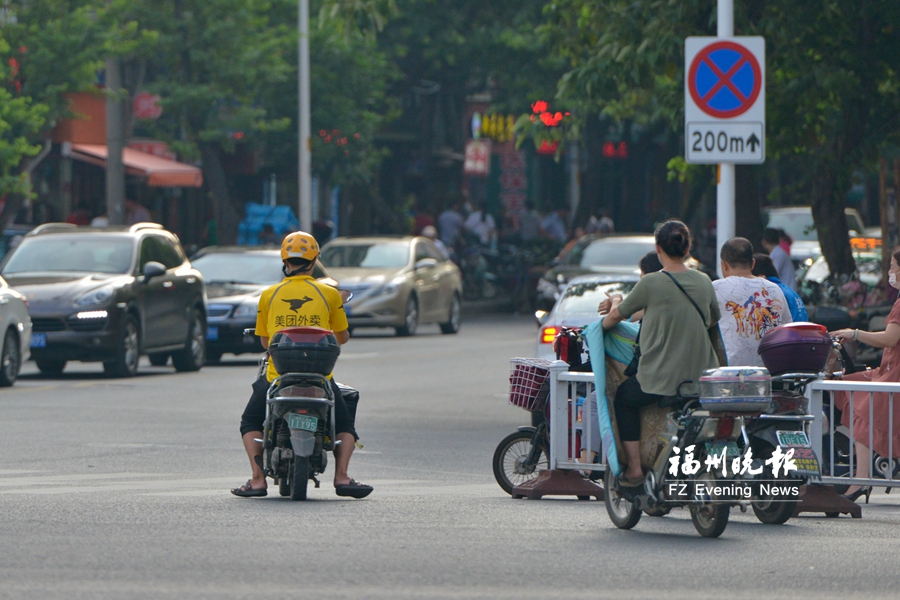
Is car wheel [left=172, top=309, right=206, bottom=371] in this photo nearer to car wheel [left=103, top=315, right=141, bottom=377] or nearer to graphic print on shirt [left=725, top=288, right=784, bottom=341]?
car wheel [left=103, top=315, right=141, bottom=377]

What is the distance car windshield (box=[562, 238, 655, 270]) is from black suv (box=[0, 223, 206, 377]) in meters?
7.05

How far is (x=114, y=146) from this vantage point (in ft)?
89.6

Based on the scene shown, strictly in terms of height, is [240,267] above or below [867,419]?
above

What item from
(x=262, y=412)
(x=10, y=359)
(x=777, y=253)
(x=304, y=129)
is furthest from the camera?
(x=304, y=129)

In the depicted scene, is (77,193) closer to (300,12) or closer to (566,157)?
(300,12)

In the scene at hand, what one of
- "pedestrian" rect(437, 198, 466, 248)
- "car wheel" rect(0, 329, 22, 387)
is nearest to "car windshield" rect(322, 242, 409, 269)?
"pedestrian" rect(437, 198, 466, 248)

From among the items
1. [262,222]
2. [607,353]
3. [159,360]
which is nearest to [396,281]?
[159,360]

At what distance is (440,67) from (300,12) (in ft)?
28.8

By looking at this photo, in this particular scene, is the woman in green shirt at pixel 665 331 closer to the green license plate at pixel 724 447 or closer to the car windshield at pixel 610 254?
the green license plate at pixel 724 447

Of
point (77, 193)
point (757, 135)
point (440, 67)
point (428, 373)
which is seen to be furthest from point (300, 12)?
point (757, 135)

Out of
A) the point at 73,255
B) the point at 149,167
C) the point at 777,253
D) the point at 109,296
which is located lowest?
the point at 109,296

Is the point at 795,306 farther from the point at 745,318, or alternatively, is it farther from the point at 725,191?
the point at 725,191

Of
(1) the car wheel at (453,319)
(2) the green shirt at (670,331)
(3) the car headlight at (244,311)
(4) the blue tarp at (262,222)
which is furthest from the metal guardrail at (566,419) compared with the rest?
(4) the blue tarp at (262,222)

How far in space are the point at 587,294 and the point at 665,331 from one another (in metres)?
7.76
